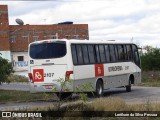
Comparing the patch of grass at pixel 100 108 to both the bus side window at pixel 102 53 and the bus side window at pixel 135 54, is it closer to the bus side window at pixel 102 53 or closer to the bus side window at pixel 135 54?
the bus side window at pixel 102 53

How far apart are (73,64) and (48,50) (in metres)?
1.53

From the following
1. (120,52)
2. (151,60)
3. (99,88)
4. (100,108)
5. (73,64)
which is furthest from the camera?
(151,60)

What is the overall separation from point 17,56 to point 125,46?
61.8 meters

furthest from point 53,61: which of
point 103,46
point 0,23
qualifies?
point 0,23

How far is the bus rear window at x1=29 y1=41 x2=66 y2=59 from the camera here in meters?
22.2

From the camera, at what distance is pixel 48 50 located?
2269 centimetres

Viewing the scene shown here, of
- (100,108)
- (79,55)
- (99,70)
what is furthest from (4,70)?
(100,108)

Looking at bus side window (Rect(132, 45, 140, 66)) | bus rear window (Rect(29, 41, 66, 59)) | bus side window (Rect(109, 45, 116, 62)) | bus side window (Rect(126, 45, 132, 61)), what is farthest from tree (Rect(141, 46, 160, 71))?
bus rear window (Rect(29, 41, 66, 59))

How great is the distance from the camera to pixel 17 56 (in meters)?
88.0

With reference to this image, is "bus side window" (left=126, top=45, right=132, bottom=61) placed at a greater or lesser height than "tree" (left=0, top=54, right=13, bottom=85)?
greater

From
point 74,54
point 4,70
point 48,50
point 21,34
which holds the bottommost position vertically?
point 4,70

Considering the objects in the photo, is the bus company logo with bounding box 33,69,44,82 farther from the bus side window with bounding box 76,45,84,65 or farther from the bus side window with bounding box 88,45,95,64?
the bus side window with bounding box 88,45,95,64

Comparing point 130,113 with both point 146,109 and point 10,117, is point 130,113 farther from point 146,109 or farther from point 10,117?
point 10,117

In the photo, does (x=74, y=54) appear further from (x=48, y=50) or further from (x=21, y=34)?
(x=21, y=34)
